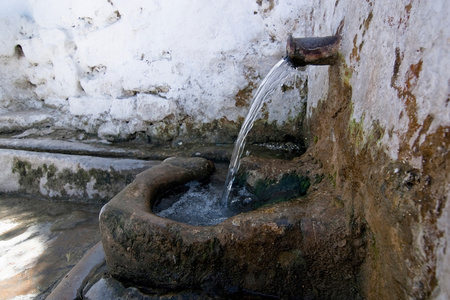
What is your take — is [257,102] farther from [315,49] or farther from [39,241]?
[39,241]

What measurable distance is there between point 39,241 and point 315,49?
165 centimetres

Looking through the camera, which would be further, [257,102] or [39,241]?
[257,102]

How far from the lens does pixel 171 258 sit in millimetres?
1130

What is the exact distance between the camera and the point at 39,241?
5.65 ft

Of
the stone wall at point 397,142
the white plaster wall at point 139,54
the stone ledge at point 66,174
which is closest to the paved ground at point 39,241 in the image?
the stone ledge at point 66,174

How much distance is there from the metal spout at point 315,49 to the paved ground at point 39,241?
133 cm

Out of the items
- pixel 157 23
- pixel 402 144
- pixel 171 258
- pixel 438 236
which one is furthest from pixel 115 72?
pixel 438 236

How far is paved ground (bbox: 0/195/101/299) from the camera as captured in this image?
1.41 meters

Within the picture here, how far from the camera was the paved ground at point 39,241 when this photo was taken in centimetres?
141

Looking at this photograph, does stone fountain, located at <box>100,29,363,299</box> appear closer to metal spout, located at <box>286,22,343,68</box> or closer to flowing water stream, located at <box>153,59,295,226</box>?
flowing water stream, located at <box>153,59,295,226</box>

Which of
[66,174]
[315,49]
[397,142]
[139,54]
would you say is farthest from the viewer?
[139,54]

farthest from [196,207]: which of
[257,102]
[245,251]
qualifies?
[257,102]

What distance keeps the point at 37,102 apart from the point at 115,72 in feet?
2.97

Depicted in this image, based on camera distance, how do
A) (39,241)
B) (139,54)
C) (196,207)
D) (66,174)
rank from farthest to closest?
1. (139,54)
2. (66,174)
3. (39,241)
4. (196,207)
